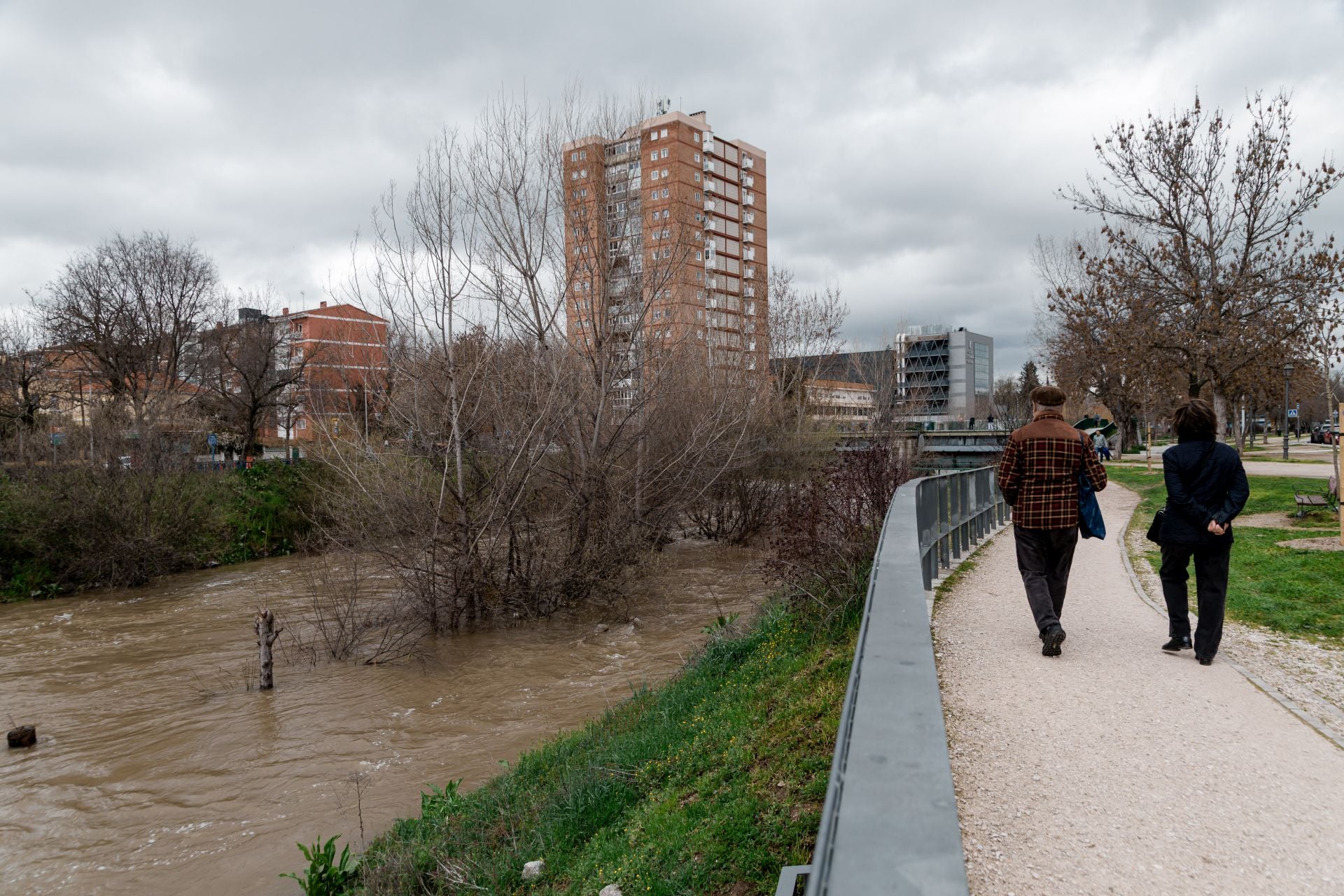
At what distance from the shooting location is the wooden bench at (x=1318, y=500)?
1309cm

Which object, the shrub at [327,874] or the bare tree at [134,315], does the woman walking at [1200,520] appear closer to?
the shrub at [327,874]

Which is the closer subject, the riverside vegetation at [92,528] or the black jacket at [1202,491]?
the black jacket at [1202,491]

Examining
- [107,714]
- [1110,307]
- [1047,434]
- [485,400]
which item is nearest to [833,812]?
[1047,434]

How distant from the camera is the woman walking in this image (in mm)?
5609

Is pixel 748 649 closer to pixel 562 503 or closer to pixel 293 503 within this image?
pixel 562 503

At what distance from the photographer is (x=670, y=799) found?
500cm

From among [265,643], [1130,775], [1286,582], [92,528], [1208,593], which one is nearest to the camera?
[1130,775]

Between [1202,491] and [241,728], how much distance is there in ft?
34.9

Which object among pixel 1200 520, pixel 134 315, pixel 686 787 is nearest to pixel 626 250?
pixel 1200 520

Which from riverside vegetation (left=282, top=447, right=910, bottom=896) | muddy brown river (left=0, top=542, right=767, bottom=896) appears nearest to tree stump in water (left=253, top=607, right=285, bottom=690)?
muddy brown river (left=0, top=542, right=767, bottom=896)

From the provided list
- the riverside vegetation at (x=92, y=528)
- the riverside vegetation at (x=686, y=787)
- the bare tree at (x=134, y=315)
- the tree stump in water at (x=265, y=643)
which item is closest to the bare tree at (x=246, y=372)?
the bare tree at (x=134, y=315)


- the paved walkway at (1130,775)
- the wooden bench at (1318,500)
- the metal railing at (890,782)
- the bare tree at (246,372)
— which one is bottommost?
the paved walkway at (1130,775)

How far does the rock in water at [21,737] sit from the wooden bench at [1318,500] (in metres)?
18.4

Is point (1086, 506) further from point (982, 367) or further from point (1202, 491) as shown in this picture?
point (982, 367)
